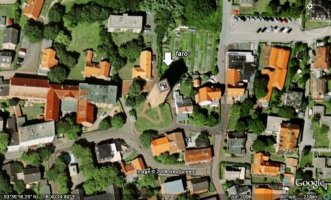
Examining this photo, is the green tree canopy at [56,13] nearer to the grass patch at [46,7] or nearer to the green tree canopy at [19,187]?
the grass patch at [46,7]

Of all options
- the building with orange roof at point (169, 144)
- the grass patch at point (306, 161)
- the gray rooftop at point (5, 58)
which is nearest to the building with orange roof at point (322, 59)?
the grass patch at point (306, 161)

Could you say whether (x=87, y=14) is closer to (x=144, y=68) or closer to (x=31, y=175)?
(x=144, y=68)

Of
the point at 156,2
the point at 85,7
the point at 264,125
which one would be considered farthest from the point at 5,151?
the point at 264,125

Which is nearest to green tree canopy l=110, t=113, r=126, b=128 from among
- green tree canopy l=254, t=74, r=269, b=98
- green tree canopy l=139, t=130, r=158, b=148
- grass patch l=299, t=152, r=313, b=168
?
green tree canopy l=139, t=130, r=158, b=148

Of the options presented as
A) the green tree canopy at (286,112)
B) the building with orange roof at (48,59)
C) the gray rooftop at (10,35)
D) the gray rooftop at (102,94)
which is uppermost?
the gray rooftop at (10,35)

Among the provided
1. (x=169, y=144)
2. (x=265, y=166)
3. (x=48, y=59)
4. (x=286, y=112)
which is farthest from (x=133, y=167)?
A: (x=286, y=112)
